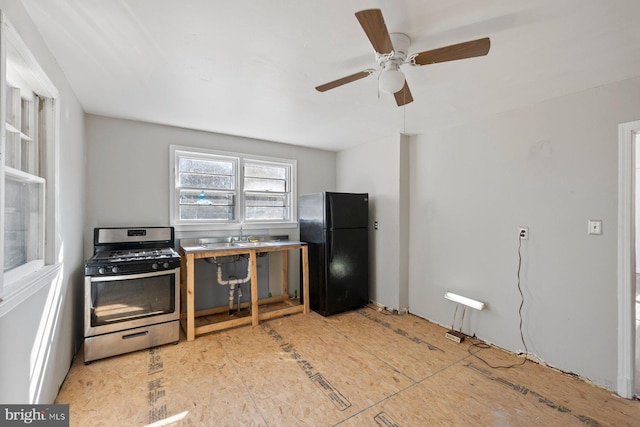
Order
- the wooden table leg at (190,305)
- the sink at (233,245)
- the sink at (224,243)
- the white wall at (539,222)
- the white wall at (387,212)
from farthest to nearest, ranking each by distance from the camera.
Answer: the white wall at (387,212)
the sink at (233,245)
the sink at (224,243)
the wooden table leg at (190,305)
the white wall at (539,222)

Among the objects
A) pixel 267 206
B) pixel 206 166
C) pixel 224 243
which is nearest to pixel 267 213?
pixel 267 206

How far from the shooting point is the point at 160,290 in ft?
8.75

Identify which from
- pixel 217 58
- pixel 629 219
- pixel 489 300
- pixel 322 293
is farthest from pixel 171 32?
pixel 489 300

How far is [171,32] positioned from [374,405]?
2.71m

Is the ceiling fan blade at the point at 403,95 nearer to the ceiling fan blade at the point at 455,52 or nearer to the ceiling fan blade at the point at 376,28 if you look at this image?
Result: the ceiling fan blade at the point at 455,52

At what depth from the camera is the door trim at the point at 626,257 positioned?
A: 1.99m

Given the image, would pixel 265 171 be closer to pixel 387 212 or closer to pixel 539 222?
pixel 387 212

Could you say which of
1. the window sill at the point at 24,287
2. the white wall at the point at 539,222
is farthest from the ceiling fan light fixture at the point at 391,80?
the window sill at the point at 24,287

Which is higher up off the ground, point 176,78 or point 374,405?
point 176,78

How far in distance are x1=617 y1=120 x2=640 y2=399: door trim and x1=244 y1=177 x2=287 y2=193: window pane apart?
11.7 ft

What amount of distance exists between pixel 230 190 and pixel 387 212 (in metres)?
2.16

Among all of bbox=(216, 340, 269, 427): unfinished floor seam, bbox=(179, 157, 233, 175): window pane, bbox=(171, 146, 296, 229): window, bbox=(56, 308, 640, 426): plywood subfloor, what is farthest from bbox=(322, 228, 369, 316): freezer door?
bbox=(179, 157, 233, 175): window pane

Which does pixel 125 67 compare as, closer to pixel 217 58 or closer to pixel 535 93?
pixel 217 58

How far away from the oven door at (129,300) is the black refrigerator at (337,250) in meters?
1.68
